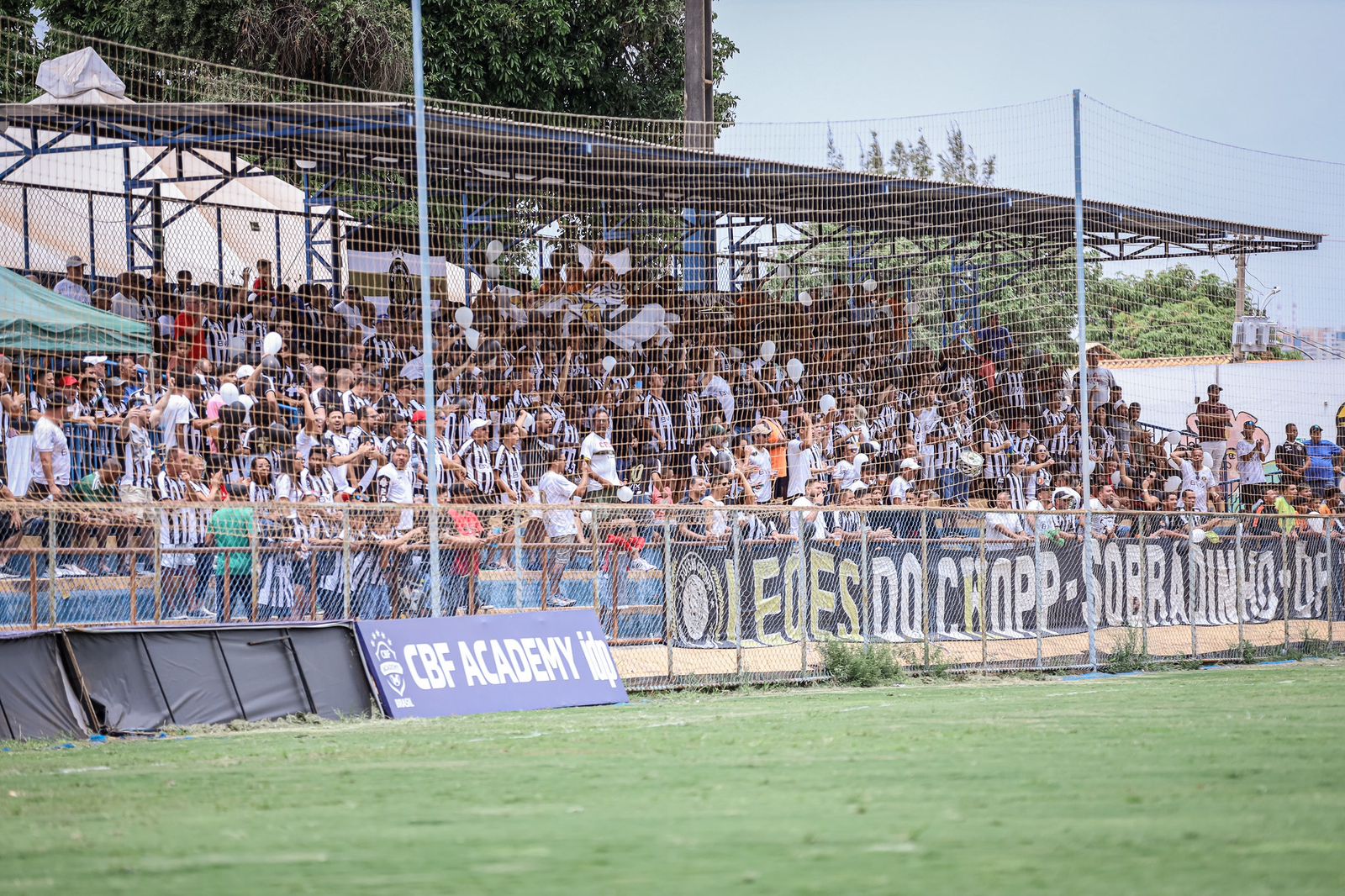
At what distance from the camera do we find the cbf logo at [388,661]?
44.3ft

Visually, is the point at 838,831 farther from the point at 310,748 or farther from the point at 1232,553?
the point at 1232,553

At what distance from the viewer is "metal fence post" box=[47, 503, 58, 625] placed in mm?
12438

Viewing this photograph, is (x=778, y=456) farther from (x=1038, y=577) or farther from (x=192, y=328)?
(x=192, y=328)

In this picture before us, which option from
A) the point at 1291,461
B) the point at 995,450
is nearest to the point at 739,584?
the point at 995,450

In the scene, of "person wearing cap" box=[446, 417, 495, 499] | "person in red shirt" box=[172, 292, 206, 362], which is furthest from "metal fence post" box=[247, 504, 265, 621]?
"person in red shirt" box=[172, 292, 206, 362]

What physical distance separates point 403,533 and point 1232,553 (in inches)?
428

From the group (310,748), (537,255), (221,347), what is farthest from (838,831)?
(537,255)

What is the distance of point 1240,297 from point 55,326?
1936 centimetres

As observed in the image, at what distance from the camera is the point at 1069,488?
21.8 meters

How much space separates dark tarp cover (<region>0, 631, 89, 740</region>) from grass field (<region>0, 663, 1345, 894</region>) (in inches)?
21.6

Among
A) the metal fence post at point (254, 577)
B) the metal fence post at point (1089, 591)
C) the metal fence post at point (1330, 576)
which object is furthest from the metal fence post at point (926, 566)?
the metal fence post at point (254, 577)

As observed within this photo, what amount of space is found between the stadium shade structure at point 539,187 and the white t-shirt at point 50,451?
3.70 metres

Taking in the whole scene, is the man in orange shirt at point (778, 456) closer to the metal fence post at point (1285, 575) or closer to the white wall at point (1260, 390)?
the metal fence post at point (1285, 575)

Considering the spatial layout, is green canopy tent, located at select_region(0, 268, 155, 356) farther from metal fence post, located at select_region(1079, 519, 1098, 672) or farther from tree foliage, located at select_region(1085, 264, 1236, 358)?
tree foliage, located at select_region(1085, 264, 1236, 358)
